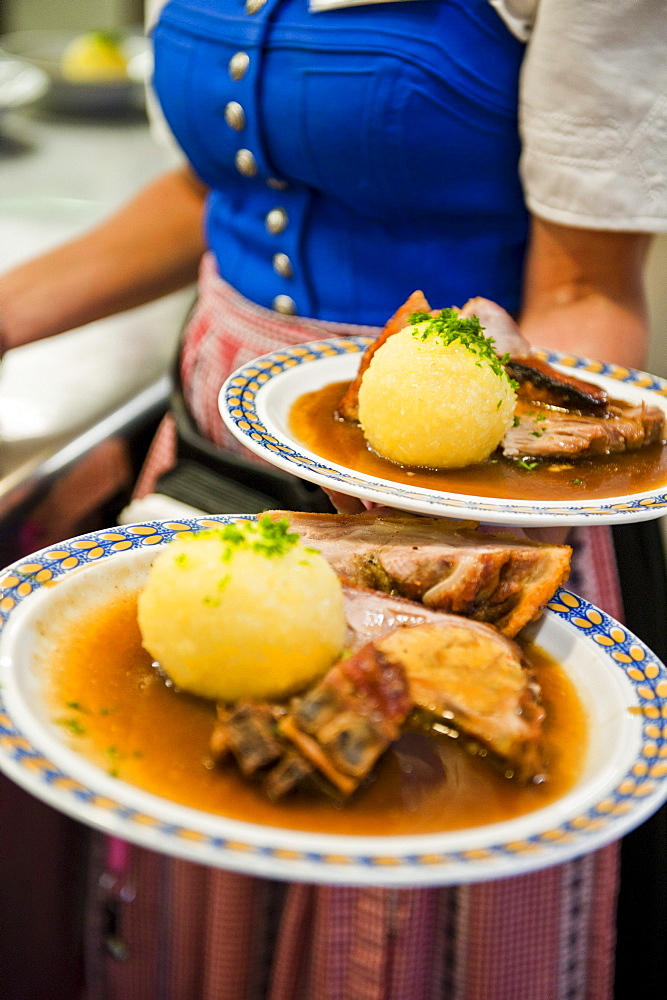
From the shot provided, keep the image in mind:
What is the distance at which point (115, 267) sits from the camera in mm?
2295

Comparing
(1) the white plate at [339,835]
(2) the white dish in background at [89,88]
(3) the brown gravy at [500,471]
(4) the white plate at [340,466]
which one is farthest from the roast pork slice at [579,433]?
(2) the white dish in background at [89,88]

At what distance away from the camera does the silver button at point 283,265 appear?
1894mm

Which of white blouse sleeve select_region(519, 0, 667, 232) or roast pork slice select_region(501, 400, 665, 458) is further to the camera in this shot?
white blouse sleeve select_region(519, 0, 667, 232)

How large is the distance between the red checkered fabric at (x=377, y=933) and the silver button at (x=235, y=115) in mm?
1031

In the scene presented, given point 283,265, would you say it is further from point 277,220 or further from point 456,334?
point 456,334

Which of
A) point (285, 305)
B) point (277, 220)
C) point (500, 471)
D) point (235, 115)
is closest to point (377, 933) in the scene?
point (500, 471)

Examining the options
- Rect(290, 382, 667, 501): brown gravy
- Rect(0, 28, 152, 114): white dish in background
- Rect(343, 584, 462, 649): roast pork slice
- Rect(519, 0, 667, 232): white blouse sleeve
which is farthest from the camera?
Rect(0, 28, 152, 114): white dish in background

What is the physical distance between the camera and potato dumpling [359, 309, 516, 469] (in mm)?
1208

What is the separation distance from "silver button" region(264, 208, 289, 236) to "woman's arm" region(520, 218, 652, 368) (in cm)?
50

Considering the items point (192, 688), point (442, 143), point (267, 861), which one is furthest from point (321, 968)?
point (442, 143)

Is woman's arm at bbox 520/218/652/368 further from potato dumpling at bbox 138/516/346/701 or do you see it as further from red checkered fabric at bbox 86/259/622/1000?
potato dumpling at bbox 138/516/346/701

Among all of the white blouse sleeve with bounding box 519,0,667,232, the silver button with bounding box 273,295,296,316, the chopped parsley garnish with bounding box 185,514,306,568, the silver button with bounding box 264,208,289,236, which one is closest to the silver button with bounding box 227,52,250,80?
the silver button with bounding box 264,208,289,236

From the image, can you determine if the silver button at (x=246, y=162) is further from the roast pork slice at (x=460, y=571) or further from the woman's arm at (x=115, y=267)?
the roast pork slice at (x=460, y=571)

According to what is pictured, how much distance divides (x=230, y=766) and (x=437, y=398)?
22.0 inches
